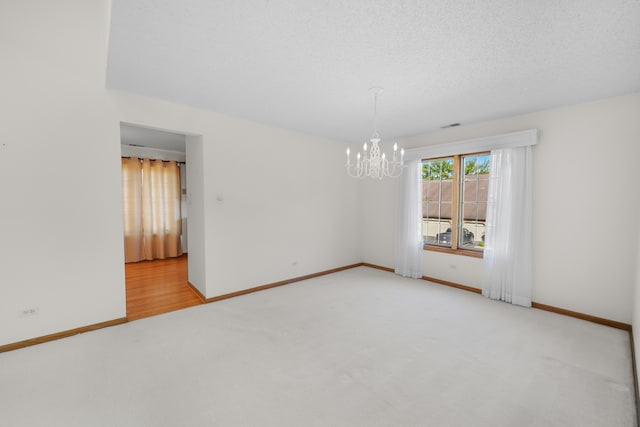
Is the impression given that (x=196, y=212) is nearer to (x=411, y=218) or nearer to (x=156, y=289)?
(x=156, y=289)

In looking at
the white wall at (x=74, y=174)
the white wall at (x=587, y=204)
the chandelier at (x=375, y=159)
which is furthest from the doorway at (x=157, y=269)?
the white wall at (x=587, y=204)

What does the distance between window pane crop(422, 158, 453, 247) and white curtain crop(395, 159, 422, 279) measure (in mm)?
231

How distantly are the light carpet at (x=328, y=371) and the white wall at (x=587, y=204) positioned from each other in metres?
0.39

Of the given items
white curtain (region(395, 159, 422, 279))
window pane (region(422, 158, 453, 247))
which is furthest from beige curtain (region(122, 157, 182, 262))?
window pane (region(422, 158, 453, 247))

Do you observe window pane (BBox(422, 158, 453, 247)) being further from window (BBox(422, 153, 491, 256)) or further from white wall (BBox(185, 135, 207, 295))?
white wall (BBox(185, 135, 207, 295))

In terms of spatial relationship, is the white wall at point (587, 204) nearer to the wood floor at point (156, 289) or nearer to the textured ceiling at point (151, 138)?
the wood floor at point (156, 289)

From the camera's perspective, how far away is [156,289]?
14.1 feet

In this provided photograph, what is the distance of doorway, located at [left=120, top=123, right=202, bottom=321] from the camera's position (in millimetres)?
3680

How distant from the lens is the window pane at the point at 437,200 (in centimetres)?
468

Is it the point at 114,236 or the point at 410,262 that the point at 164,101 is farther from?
the point at 410,262

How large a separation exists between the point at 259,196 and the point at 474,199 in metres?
3.40

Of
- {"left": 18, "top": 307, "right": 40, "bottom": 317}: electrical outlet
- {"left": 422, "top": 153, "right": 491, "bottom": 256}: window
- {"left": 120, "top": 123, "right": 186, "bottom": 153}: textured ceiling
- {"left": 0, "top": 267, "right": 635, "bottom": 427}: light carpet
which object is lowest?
{"left": 0, "top": 267, "right": 635, "bottom": 427}: light carpet

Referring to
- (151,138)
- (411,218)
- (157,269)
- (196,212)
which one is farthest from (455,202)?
(157,269)

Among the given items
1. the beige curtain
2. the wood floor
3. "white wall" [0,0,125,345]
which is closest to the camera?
"white wall" [0,0,125,345]
